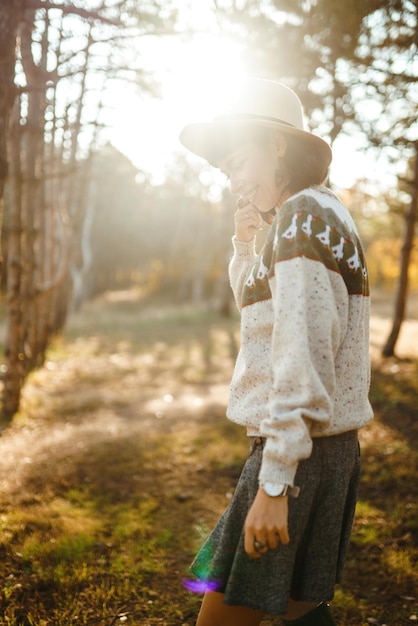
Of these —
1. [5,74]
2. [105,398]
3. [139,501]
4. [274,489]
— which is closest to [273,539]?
[274,489]

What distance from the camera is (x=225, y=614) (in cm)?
162

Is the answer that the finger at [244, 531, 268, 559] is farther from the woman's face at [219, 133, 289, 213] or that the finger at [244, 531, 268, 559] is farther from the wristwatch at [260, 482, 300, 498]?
the woman's face at [219, 133, 289, 213]

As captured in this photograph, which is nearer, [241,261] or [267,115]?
[267,115]

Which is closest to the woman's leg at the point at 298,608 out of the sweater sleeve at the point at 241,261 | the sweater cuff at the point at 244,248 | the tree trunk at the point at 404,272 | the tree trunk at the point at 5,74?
the sweater sleeve at the point at 241,261

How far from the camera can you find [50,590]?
115 inches

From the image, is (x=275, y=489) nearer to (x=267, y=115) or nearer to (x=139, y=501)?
(x=267, y=115)

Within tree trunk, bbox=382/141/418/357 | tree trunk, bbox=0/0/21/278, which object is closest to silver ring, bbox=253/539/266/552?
tree trunk, bbox=0/0/21/278

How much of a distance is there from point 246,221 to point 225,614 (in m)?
1.31

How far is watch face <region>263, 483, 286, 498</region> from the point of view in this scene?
1391mm

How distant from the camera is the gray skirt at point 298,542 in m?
1.51

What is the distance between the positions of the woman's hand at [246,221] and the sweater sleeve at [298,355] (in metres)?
0.54

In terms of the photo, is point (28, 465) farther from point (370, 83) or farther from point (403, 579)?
point (370, 83)

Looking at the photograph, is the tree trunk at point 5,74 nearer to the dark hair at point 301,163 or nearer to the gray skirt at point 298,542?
the dark hair at point 301,163

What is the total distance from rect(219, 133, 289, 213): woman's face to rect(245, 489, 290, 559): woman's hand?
35.6 inches
